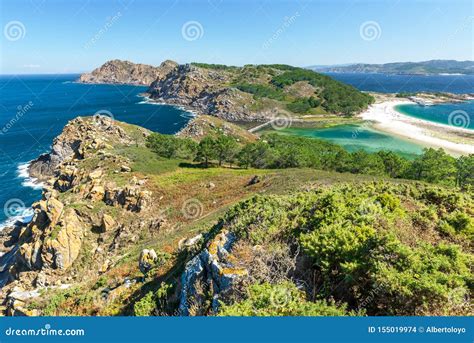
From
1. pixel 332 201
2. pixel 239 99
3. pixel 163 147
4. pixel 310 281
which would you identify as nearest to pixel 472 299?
pixel 310 281

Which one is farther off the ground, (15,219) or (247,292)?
(247,292)

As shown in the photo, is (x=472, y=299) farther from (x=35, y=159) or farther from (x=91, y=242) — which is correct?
(x=35, y=159)

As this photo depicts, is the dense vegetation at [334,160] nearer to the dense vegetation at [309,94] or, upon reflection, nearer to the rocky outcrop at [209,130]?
the rocky outcrop at [209,130]

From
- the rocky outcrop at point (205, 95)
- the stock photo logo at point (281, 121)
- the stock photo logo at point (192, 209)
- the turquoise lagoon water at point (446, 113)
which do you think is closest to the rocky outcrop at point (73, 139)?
the stock photo logo at point (192, 209)

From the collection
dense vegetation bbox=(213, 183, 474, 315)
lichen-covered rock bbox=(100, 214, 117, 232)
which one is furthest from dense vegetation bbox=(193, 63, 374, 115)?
dense vegetation bbox=(213, 183, 474, 315)

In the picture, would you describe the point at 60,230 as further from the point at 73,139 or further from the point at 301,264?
the point at 73,139
